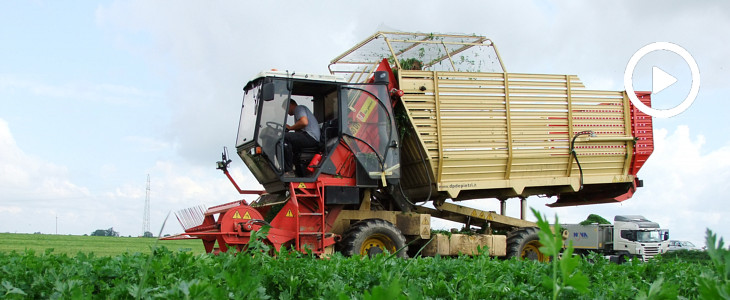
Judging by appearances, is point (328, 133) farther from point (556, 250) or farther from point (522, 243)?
point (556, 250)

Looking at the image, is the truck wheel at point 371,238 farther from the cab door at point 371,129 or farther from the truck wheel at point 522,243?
the truck wheel at point 522,243

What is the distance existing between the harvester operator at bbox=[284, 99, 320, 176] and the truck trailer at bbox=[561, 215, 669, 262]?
55.0ft

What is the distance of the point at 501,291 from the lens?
3.33 meters

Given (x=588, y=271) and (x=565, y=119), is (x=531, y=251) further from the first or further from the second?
(x=588, y=271)

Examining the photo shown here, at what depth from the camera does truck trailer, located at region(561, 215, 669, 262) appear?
25.7 metres

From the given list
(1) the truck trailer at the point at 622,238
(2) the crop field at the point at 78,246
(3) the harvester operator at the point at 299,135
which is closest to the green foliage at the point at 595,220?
(1) the truck trailer at the point at 622,238

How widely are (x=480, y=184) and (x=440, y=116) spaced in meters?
1.56

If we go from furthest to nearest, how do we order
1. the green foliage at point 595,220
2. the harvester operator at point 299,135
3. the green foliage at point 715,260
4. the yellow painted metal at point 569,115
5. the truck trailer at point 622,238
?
the green foliage at point 595,220
the truck trailer at point 622,238
the yellow painted metal at point 569,115
the harvester operator at point 299,135
the green foliage at point 715,260

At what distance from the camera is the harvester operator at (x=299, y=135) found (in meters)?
11.4

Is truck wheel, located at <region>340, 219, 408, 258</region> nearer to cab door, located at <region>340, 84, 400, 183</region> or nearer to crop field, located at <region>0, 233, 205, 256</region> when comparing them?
cab door, located at <region>340, 84, 400, 183</region>

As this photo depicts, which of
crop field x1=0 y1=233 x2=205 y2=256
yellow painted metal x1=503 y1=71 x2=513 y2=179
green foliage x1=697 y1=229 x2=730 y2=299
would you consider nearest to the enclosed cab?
crop field x1=0 y1=233 x2=205 y2=256

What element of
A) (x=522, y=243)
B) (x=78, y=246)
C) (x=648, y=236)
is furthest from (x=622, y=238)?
(x=78, y=246)

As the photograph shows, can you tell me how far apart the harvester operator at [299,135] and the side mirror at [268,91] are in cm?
69

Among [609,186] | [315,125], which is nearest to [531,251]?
[609,186]
